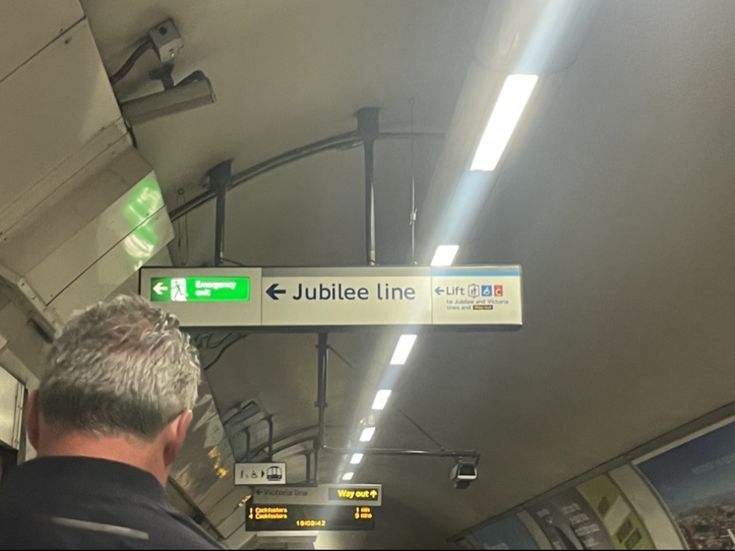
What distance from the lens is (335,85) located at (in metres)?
5.60

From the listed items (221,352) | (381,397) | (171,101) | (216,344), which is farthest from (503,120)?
(381,397)

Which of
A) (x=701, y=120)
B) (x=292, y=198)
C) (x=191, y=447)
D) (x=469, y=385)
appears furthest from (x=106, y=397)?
(x=469, y=385)

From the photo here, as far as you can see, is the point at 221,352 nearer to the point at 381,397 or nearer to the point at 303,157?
the point at 381,397

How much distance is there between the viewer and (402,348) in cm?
827

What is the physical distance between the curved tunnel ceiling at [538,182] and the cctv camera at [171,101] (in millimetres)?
132

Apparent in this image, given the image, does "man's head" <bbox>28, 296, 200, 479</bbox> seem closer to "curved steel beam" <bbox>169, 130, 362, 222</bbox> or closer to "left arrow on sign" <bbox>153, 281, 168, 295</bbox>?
"left arrow on sign" <bbox>153, 281, 168, 295</bbox>

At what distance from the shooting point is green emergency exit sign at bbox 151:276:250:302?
5133mm

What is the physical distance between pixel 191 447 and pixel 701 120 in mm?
6855

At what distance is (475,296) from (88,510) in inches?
148

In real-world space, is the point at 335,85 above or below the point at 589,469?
above

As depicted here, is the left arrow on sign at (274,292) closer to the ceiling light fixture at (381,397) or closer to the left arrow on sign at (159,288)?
the left arrow on sign at (159,288)

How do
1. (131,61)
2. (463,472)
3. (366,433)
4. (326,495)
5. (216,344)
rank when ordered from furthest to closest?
(366,433) < (326,495) < (463,472) < (216,344) < (131,61)

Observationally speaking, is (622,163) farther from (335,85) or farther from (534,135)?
(335,85)

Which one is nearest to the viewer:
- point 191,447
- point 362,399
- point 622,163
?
point 622,163
